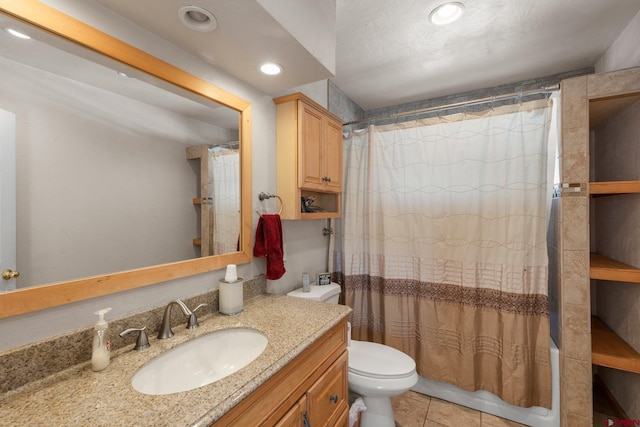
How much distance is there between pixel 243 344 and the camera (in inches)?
44.7

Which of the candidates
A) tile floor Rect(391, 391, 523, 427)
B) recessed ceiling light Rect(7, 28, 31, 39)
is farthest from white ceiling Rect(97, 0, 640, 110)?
tile floor Rect(391, 391, 523, 427)

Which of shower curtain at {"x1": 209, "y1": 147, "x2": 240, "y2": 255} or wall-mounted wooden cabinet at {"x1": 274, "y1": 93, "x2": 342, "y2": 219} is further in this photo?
wall-mounted wooden cabinet at {"x1": 274, "y1": 93, "x2": 342, "y2": 219}

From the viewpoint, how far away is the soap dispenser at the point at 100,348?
834 mm

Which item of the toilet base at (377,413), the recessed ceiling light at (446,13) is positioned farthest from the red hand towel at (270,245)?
the recessed ceiling light at (446,13)

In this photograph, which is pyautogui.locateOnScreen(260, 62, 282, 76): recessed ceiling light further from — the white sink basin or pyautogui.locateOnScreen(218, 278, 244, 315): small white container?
the white sink basin

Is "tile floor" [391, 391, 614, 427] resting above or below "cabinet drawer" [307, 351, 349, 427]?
below

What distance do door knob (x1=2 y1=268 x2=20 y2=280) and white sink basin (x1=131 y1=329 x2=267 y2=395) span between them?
0.45 m

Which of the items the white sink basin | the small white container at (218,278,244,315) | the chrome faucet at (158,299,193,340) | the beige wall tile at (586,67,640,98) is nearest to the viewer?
the white sink basin

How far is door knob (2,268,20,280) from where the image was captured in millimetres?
761

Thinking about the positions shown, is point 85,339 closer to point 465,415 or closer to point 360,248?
point 360,248

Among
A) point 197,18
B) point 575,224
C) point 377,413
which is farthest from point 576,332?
point 197,18

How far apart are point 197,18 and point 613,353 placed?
2.69 metres

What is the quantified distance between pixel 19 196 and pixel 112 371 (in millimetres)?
592

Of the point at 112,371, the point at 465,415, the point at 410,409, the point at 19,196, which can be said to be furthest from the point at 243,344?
the point at 465,415
